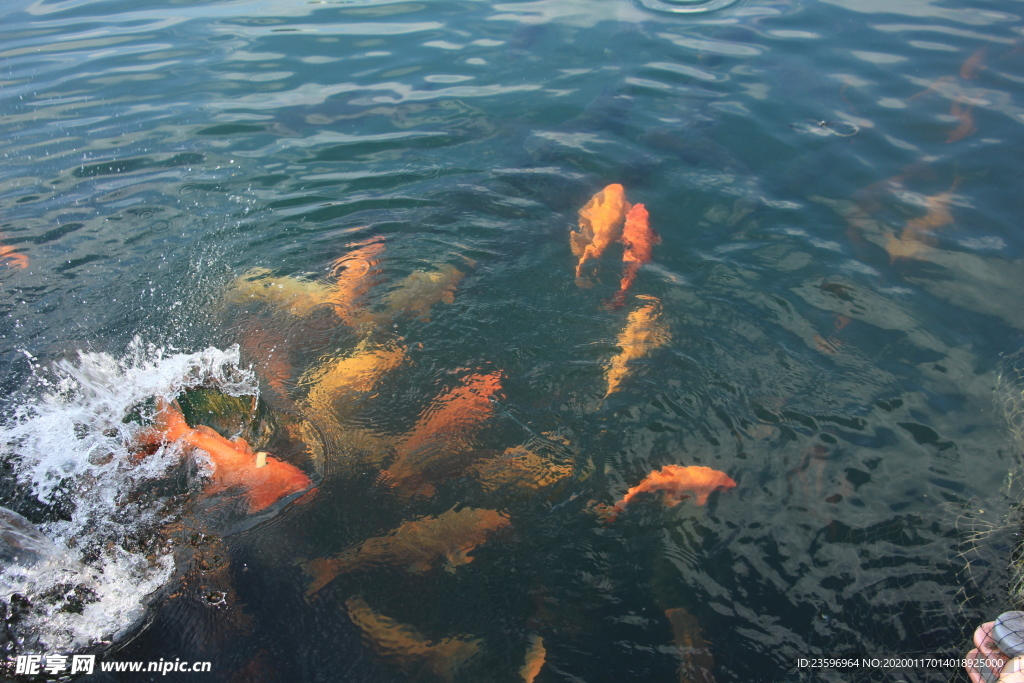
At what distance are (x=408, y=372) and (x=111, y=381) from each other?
2.23 metres

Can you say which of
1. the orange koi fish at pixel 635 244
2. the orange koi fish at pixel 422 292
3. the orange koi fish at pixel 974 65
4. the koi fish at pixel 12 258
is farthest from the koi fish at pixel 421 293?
the orange koi fish at pixel 974 65

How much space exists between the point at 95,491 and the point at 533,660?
2.94 m

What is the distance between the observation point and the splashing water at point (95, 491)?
332cm

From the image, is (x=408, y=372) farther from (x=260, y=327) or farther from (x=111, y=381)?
(x=111, y=381)

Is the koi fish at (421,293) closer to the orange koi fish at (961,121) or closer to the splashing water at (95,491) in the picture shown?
the splashing water at (95,491)

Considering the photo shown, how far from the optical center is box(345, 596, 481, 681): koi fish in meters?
3.24

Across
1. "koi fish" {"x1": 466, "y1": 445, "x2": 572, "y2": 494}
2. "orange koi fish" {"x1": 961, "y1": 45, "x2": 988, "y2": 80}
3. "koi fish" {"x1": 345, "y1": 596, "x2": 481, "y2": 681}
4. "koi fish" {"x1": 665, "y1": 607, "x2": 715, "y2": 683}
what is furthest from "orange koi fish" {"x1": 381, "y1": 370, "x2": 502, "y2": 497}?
"orange koi fish" {"x1": 961, "y1": 45, "x2": 988, "y2": 80}

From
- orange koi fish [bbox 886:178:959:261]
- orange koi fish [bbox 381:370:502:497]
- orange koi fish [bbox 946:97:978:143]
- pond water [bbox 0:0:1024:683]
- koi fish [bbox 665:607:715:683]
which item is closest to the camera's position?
koi fish [bbox 665:607:715:683]

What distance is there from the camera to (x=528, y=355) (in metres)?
4.82

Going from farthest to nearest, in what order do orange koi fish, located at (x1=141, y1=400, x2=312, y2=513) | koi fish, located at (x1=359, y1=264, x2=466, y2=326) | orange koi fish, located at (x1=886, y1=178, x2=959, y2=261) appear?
orange koi fish, located at (x1=886, y1=178, x2=959, y2=261) < koi fish, located at (x1=359, y1=264, x2=466, y2=326) < orange koi fish, located at (x1=141, y1=400, x2=312, y2=513)

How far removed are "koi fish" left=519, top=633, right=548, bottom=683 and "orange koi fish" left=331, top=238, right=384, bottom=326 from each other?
292 centimetres

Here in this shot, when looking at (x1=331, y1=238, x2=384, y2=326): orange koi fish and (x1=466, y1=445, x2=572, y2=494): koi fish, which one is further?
(x1=331, y1=238, x2=384, y2=326): orange koi fish

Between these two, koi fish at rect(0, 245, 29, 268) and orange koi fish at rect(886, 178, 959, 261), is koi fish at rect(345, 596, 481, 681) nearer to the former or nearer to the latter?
koi fish at rect(0, 245, 29, 268)

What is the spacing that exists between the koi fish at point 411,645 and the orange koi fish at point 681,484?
126 centimetres
